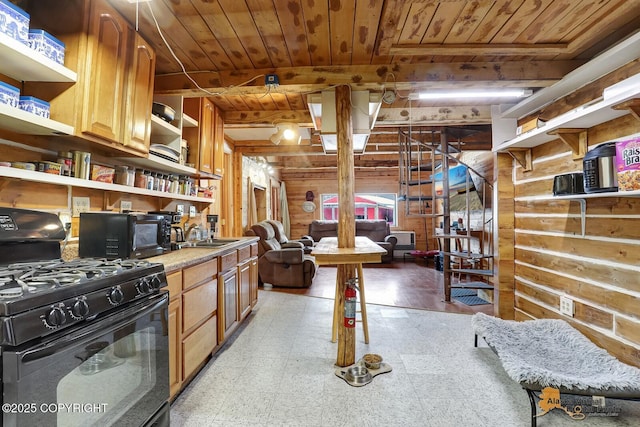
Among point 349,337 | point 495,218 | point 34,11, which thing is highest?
point 34,11

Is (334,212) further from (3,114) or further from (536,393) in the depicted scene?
(3,114)

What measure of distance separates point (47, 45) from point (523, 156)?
3489 mm

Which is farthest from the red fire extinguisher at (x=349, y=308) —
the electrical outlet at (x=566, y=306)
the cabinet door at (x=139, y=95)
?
the cabinet door at (x=139, y=95)

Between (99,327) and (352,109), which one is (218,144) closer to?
(352,109)

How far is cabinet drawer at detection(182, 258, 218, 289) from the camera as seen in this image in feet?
5.99

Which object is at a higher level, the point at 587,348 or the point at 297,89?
the point at 297,89

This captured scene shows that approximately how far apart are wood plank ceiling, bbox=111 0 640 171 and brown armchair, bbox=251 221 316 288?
102 inches

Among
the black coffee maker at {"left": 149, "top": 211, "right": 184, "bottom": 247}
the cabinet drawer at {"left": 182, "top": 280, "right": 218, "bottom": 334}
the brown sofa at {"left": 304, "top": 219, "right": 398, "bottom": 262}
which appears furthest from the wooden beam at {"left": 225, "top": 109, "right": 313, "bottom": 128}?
the brown sofa at {"left": 304, "top": 219, "right": 398, "bottom": 262}

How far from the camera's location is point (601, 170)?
5.63 ft

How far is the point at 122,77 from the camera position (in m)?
1.79

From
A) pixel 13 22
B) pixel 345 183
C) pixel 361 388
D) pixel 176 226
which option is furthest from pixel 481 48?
pixel 176 226

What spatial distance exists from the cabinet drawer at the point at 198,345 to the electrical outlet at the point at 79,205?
1019 millimetres

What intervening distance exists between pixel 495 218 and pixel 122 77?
340 centimetres

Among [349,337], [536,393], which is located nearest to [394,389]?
[349,337]
